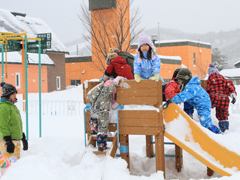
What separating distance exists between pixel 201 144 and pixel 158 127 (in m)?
0.83

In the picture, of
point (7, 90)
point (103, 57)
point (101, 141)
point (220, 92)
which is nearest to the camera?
point (7, 90)

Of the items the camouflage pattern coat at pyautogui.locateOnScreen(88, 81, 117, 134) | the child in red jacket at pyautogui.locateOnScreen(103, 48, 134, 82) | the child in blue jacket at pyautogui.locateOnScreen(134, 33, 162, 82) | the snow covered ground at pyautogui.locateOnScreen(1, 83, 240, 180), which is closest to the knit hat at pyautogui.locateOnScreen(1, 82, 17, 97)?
the snow covered ground at pyautogui.locateOnScreen(1, 83, 240, 180)

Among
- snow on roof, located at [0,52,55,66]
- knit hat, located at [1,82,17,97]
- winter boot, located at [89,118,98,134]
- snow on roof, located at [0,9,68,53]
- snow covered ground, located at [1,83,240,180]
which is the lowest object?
snow covered ground, located at [1,83,240,180]

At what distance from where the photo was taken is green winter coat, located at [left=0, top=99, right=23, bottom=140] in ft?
14.4

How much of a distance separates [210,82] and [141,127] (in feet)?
8.05

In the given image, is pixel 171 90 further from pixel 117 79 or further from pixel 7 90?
pixel 7 90

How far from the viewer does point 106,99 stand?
4.80m

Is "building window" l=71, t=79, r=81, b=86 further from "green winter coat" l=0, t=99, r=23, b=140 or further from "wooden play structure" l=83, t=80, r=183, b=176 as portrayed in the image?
"wooden play structure" l=83, t=80, r=183, b=176

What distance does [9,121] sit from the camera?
14.9ft

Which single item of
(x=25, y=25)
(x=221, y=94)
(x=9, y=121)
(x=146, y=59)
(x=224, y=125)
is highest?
(x=25, y=25)

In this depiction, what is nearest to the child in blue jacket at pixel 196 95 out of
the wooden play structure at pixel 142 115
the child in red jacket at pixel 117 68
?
the wooden play structure at pixel 142 115

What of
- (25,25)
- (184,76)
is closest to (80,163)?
(184,76)

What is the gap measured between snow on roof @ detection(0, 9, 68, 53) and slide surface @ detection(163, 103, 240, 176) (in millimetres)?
22889

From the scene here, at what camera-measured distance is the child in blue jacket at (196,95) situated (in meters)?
4.88
